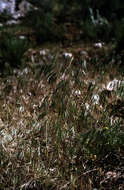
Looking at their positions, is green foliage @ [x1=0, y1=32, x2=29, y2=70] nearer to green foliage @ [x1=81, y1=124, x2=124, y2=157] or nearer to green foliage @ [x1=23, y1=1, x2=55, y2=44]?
green foliage @ [x1=23, y1=1, x2=55, y2=44]

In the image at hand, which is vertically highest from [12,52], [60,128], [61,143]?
[12,52]

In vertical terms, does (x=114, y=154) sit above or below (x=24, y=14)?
below

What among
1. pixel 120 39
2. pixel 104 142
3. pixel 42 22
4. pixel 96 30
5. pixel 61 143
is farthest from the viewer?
pixel 42 22

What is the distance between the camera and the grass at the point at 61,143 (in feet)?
7.90

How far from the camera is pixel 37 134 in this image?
A: 281cm

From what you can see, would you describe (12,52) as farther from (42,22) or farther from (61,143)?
(61,143)

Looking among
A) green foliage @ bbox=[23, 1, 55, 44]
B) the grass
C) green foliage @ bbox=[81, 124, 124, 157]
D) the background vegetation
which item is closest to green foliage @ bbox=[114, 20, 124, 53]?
the background vegetation

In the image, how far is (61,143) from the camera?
2623mm

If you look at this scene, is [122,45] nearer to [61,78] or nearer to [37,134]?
[61,78]

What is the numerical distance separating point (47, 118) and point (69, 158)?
51cm

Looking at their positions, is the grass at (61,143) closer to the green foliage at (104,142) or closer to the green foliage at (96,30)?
the green foliage at (104,142)

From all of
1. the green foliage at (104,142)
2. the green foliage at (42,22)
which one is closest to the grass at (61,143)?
the green foliage at (104,142)

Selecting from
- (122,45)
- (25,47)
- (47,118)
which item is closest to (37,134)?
(47,118)

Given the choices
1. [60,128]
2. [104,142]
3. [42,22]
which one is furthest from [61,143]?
[42,22]
